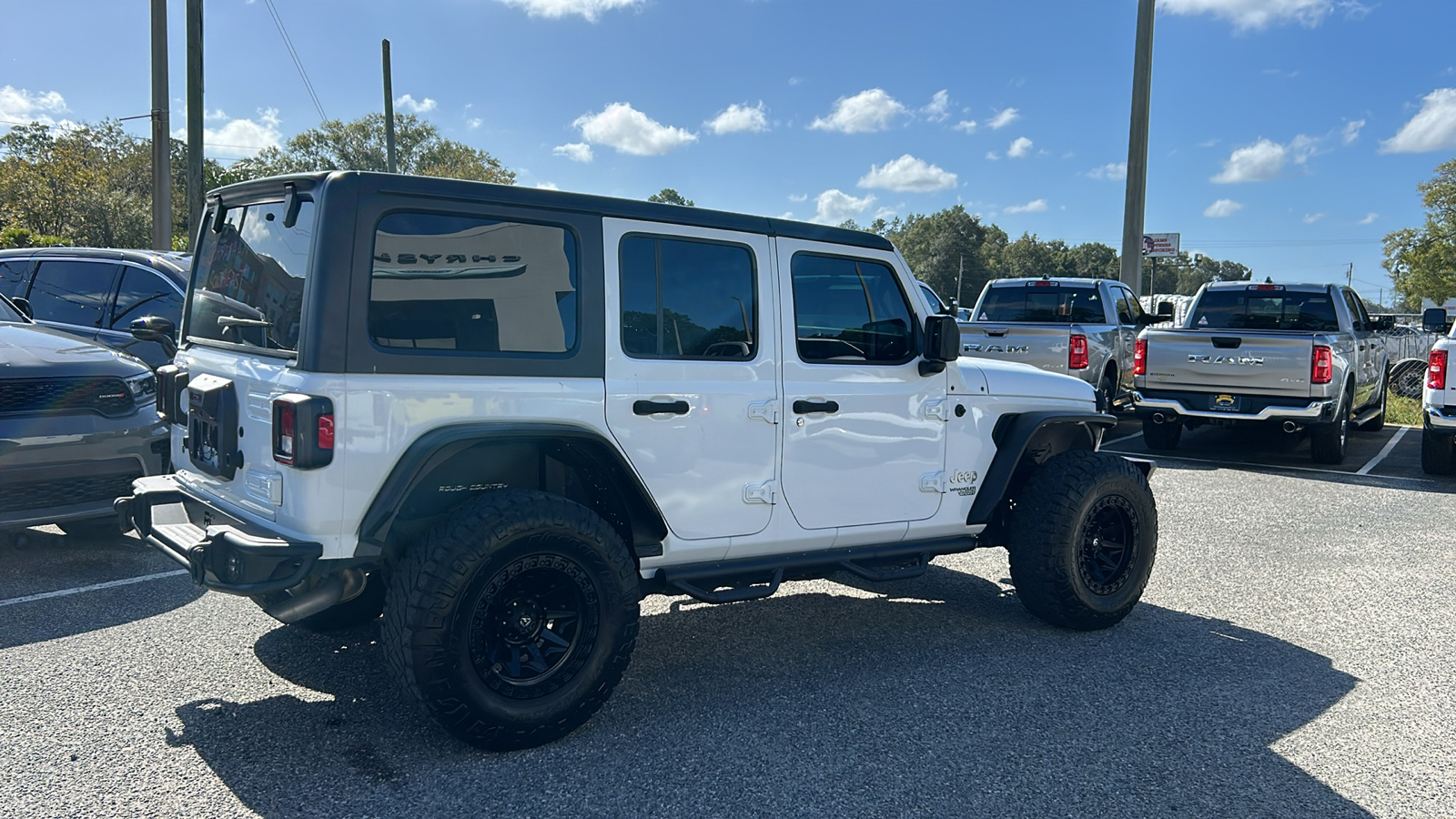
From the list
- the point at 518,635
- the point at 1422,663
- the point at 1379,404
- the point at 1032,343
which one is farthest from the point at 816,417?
the point at 1379,404

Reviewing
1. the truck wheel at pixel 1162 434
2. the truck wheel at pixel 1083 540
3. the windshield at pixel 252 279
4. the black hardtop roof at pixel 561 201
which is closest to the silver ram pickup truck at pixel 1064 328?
the truck wheel at pixel 1162 434

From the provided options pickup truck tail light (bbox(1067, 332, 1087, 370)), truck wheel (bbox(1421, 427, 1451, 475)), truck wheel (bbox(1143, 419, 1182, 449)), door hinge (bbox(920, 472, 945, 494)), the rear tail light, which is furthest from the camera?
truck wheel (bbox(1143, 419, 1182, 449))

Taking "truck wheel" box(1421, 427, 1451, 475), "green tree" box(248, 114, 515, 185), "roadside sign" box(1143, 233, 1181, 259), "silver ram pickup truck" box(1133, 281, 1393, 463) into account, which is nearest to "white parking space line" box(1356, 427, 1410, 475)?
"silver ram pickup truck" box(1133, 281, 1393, 463)

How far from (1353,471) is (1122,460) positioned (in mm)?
7028

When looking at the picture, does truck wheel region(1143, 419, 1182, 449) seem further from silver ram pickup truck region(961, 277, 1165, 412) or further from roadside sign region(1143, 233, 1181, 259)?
roadside sign region(1143, 233, 1181, 259)

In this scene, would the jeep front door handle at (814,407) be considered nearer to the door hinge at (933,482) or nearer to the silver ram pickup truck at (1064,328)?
the door hinge at (933,482)

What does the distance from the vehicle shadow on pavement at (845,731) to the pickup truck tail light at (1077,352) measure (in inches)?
262

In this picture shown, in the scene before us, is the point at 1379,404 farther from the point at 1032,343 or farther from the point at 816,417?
the point at 816,417

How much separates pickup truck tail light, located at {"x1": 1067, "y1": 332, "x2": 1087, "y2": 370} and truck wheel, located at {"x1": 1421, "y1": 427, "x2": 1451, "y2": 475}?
10.7ft

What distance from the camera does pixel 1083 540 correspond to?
502cm

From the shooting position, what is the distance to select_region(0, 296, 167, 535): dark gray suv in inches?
214

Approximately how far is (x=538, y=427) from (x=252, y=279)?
1223mm

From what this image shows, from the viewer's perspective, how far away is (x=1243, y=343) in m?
10.6

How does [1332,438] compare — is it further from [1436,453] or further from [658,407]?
[658,407]
